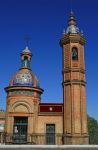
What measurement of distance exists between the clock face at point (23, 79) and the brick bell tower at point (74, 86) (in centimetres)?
460

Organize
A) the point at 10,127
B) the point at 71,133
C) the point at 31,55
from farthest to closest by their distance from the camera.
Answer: the point at 31,55
the point at 10,127
the point at 71,133

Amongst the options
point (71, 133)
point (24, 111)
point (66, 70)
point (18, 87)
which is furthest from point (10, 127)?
point (66, 70)

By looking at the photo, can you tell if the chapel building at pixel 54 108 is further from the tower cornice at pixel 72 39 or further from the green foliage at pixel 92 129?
the green foliage at pixel 92 129

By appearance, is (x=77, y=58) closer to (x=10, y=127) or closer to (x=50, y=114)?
(x=50, y=114)

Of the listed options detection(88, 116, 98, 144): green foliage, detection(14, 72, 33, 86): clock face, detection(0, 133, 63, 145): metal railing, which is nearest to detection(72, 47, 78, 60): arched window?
detection(14, 72, 33, 86): clock face

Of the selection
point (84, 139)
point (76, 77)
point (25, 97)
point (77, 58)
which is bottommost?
point (84, 139)

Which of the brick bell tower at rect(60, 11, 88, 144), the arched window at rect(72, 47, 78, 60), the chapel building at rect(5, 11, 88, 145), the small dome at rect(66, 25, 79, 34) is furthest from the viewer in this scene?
the small dome at rect(66, 25, 79, 34)

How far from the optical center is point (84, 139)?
99.3 feet

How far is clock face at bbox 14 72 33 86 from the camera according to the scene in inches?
1331

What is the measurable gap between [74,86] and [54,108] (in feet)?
12.4

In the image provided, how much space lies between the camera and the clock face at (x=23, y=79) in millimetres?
33812

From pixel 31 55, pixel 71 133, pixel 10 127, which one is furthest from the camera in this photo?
pixel 31 55

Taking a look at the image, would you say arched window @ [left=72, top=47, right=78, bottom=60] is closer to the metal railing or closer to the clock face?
the clock face

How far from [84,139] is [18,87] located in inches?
407
